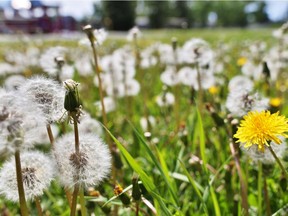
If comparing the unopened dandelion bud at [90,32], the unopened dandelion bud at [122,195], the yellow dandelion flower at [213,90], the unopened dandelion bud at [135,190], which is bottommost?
the yellow dandelion flower at [213,90]

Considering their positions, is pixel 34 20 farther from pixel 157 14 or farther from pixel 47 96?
pixel 157 14

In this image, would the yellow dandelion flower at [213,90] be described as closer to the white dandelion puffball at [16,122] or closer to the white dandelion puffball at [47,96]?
the white dandelion puffball at [47,96]

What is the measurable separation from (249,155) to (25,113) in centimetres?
78

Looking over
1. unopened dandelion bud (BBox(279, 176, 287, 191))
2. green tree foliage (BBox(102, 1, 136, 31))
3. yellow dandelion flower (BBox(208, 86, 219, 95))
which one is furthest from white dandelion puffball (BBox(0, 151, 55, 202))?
green tree foliage (BBox(102, 1, 136, 31))

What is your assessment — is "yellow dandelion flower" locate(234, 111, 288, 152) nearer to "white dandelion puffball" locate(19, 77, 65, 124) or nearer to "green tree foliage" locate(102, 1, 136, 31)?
"white dandelion puffball" locate(19, 77, 65, 124)

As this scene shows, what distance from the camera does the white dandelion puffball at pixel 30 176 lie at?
1.13 m

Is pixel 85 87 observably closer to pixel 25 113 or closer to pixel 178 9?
pixel 25 113

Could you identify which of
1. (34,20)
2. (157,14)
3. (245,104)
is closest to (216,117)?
(245,104)

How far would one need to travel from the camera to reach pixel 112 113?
3303mm

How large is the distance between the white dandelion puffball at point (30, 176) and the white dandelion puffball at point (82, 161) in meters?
0.05

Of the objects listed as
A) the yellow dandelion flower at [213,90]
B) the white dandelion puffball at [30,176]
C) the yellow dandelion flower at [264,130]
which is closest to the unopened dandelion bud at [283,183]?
the yellow dandelion flower at [264,130]

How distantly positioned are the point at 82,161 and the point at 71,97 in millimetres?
182

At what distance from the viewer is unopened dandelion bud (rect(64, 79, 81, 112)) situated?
3.17ft

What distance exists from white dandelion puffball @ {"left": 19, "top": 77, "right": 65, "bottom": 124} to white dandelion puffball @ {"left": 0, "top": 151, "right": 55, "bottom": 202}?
0.12 m
